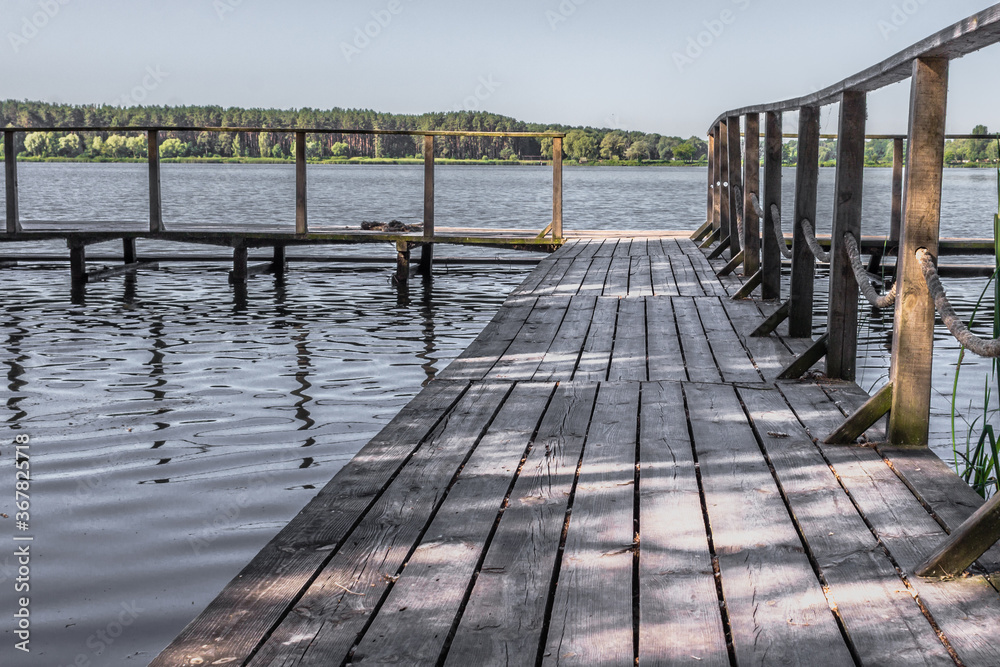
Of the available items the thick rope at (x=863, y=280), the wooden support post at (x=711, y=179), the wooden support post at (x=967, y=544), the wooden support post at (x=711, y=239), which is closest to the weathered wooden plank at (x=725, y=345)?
the thick rope at (x=863, y=280)

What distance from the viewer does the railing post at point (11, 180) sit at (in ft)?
33.1

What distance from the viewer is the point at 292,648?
188cm

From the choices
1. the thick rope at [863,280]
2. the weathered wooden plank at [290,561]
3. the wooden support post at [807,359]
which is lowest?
the weathered wooden plank at [290,561]

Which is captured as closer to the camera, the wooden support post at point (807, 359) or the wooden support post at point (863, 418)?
the wooden support post at point (863, 418)

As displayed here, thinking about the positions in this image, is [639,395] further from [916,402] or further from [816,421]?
[916,402]

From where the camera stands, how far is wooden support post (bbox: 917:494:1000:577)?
7.01 feet

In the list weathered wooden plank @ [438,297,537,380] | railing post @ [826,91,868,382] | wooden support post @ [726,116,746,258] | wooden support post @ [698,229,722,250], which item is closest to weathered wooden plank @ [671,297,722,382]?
railing post @ [826,91,868,382]

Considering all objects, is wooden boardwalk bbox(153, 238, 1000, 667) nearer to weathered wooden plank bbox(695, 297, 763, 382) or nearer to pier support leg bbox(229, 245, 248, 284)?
weathered wooden plank bbox(695, 297, 763, 382)

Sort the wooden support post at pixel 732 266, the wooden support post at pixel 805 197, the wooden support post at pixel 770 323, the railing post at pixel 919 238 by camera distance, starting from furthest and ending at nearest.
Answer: the wooden support post at pixel 732 266, the wooden support post at pixel 770 323, the wooden support post at pixel 805 197, the railing post at pixel 919 238

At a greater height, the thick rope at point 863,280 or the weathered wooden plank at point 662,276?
the thick rope at point 863,280

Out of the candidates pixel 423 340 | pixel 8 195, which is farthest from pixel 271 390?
pixel 8 195

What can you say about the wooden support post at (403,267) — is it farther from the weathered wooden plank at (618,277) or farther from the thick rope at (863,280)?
the thick rope at (863,280)

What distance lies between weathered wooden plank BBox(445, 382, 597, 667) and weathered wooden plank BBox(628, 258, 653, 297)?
12.6ft

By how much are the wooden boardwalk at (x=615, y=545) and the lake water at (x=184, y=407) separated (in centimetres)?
79
